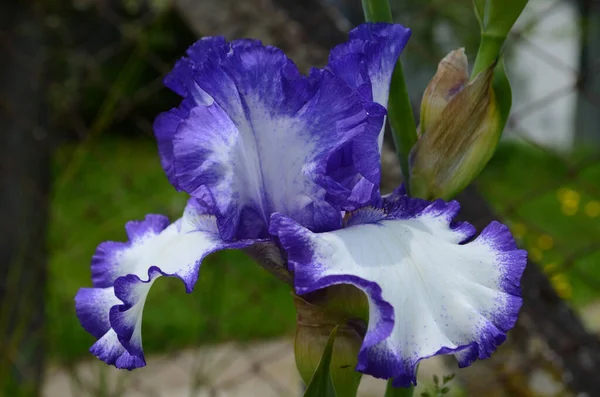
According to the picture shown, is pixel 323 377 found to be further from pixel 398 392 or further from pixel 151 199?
pixel 151 199

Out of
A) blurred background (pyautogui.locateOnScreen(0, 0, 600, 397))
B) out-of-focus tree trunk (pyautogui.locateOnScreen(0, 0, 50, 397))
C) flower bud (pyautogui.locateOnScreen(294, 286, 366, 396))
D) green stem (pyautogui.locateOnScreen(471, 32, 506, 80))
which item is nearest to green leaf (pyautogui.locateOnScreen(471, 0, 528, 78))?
green stem (pyautogui.locateOnScreen(471, 32, 506, 80))

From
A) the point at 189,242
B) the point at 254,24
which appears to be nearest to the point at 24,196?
the point at 254,24

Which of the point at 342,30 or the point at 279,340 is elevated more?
the point at 342,30

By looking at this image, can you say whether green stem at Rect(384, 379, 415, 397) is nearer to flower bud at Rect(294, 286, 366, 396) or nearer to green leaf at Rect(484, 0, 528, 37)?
flower bud at Rect(294, 286, 366, 396)

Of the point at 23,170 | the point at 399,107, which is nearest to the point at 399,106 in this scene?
the point at 399,107

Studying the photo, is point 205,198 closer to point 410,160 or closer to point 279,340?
point 410,160

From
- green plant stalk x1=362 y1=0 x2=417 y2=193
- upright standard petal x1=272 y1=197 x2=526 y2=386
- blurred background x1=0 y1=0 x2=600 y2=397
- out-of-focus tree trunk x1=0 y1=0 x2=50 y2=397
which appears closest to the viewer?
upright standard petal x1=272 y1=197 x2=526 y2=386
